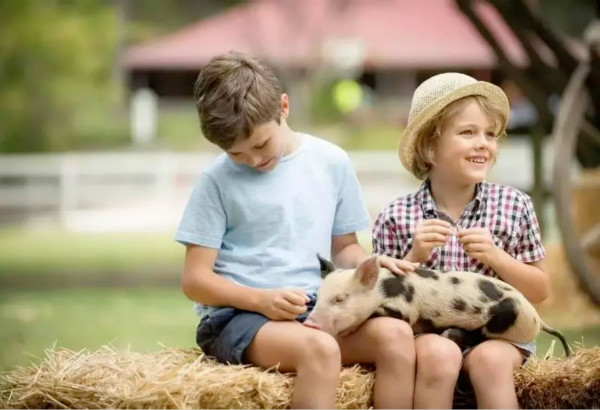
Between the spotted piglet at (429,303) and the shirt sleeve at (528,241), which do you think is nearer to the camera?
the spotted piglet at (429,303)

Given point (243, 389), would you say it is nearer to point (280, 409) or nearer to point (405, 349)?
point (280, 409)

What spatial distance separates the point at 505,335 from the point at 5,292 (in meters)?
6.84

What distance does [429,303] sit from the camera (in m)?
2.46

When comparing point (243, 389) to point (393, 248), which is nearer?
point (243, 389)

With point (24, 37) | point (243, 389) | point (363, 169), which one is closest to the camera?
point (243, 389)

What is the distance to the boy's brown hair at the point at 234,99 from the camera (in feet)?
8.29

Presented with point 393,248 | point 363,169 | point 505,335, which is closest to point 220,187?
point 393,248

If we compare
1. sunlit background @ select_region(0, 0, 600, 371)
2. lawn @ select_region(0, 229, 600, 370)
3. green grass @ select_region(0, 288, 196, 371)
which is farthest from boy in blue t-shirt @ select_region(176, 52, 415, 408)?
green grass @ select_region(0, 288, 196, 371)

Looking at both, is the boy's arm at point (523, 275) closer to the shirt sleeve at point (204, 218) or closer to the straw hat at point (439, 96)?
the straw hat at point (439, 96)

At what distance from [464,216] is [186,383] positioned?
0.73m

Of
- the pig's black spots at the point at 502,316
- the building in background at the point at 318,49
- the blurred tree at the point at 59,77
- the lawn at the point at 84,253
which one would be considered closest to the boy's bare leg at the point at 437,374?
the pig's black spots at the point at 502,316

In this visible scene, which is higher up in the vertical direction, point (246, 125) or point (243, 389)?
point (246, 125)

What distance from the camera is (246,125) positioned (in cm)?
253

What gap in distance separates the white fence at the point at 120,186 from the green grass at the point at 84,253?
1.31 m
